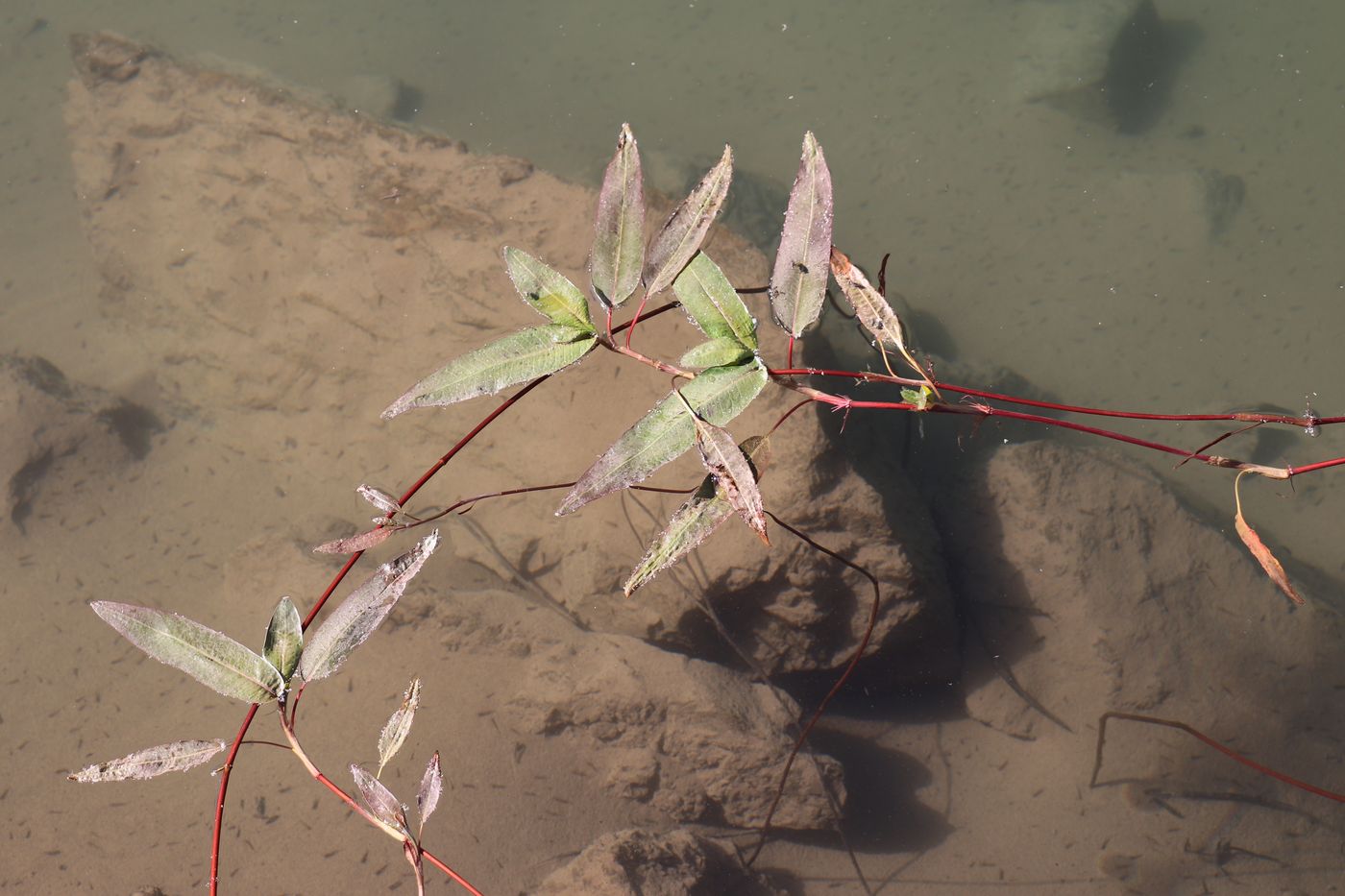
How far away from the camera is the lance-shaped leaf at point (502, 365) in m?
1.18

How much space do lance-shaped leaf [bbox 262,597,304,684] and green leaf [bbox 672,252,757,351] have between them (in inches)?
31.1

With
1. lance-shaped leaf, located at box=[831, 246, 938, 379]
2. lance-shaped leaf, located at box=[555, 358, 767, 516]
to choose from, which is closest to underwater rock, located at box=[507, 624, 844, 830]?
lance-shaped leaf, located at box=[831, 246, 938, 379]

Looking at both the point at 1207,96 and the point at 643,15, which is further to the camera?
the point at 643,15

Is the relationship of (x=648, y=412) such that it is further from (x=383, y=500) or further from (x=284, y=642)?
(x=284, y=642)

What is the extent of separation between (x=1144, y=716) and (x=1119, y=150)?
4986 mm

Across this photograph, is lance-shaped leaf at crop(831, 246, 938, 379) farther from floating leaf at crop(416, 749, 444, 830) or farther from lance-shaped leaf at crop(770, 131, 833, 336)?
floating leaf at crop(416, 749, 444, 830)

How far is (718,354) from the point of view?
126 cm

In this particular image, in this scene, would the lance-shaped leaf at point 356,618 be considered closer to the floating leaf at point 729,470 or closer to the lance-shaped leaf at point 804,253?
the floating leaf at point 729,470

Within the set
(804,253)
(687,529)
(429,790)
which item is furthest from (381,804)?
(804,253)

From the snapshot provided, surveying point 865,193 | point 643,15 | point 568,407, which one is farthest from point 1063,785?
point 643,15

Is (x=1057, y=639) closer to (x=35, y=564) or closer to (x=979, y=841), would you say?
(x=979, y=841)

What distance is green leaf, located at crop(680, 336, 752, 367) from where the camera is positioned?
4.13 ft

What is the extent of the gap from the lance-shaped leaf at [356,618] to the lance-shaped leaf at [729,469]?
506mm

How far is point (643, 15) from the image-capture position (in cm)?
834
